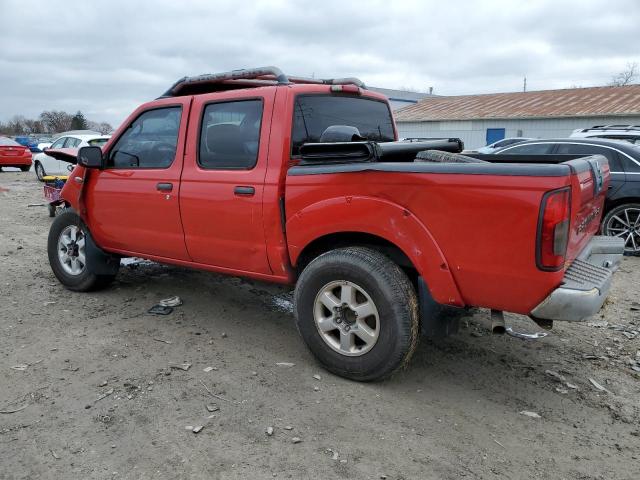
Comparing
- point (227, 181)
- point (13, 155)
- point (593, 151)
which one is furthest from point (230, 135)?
point (13, 155)

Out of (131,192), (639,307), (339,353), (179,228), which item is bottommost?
(639,307)

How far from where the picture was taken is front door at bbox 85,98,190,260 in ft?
13.8

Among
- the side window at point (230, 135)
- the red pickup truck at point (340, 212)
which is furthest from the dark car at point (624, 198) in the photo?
the side window at point (230, 135)

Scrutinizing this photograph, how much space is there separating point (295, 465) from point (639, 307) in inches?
165

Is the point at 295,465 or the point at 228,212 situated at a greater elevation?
the point at 228,212

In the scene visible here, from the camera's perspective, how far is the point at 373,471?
2531 mm

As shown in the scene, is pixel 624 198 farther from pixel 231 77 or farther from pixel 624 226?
pixel 231 77

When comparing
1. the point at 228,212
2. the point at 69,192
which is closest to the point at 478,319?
the point at 228,212

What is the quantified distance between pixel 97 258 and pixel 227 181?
202cm

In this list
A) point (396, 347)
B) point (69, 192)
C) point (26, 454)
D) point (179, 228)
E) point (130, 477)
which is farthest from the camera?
point (69, 192)

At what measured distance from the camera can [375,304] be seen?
10.3 feet

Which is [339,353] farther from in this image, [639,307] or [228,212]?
[639,307]

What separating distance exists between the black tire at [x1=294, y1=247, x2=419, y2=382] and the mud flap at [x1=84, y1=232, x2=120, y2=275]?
2533mm

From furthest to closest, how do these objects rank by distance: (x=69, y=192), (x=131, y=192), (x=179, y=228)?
(x=69, y=192)
(x=131, y=192)
(x=179, y=228)
